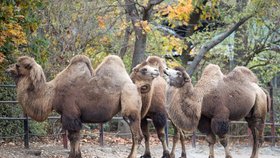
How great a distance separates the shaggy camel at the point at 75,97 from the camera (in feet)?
34.6

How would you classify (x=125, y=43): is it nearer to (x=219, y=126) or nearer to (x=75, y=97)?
(x=219, y=126)

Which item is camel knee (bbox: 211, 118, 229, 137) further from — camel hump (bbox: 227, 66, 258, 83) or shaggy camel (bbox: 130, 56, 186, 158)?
camel hump (bbox: 227, 66, 258, 83)

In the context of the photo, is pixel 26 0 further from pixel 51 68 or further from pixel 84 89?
pixel 51 68

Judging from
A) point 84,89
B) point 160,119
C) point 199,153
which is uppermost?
point 84,89

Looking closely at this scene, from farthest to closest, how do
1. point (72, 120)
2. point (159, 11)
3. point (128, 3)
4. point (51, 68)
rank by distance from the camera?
point (159, 11) → point (128, 3) → point (51, 68) → point (72, 120)

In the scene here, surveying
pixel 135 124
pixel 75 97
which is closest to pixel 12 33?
pixel 75 97

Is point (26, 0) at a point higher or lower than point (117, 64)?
higher

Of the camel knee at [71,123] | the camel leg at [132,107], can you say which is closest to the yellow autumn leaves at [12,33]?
the camel knee at [71,123]

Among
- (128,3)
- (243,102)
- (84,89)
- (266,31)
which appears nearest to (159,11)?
(128,3)

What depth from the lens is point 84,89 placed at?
10.6 m

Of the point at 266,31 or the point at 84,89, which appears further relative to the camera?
the point at 266,31

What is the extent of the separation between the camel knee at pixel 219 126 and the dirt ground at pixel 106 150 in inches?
90.6

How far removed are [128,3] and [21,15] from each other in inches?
235

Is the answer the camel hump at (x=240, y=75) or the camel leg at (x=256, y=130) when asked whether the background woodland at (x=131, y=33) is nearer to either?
the camel hump at (x=240, y=75)
